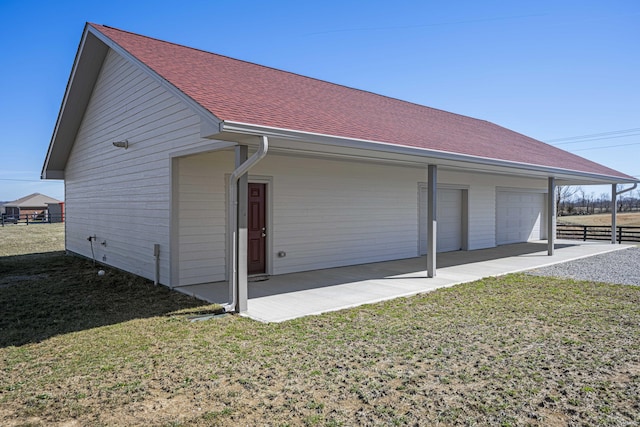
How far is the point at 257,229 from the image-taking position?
897cm

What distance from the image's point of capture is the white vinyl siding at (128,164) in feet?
26.3

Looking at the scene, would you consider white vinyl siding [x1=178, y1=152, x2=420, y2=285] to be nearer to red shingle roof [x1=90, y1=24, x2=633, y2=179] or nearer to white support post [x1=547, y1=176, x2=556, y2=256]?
red shingle roof [x1=90, y1=24, x2=633, y2=179]

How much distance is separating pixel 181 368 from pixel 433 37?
1187 cm

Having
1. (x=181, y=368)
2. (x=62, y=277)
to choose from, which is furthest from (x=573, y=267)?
(x=62, y=277)

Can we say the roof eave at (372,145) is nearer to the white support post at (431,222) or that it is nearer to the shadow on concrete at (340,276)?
the white support post at (431,222)

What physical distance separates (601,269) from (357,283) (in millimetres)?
6530

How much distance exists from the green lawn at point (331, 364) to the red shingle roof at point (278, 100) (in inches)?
114

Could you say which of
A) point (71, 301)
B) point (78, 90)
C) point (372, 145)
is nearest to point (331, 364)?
point (372, 145)

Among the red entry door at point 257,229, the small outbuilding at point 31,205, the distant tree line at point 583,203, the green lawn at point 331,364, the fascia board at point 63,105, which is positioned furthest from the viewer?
the small outbuilding at point 31,205

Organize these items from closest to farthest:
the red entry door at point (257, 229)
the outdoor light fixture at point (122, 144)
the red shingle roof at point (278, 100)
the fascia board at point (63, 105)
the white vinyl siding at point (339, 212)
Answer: the red shingle roof at point (278, 100) → the red entry door at point (257, 229) → the white vinyl siding at point (339, 212) → the outdoor light fixture at point (122, 144) → the fascia board at point (63, 105)

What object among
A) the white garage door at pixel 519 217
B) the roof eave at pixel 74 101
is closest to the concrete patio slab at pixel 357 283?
the white garage door at pixel 519 217

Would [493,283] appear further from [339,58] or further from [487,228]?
[339,58]

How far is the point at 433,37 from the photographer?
12.6 meters

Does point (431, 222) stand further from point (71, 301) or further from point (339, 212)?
point (71, 301)
